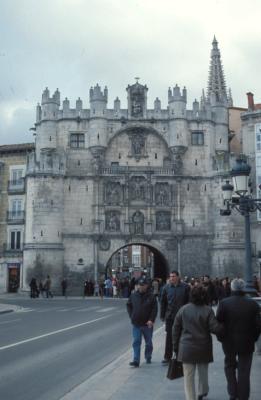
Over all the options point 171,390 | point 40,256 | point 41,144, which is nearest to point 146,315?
point 171,390

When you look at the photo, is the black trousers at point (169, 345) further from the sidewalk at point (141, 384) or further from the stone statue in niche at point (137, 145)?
the stone statue in niche at point (137, 145)

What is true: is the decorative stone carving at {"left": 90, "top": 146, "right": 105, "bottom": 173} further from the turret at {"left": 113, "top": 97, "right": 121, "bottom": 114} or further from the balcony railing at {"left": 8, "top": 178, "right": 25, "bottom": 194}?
the balcony railing at {"left": 8, "top": 178, "right": 25, "bottom": 194}

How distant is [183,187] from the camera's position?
4959 cm

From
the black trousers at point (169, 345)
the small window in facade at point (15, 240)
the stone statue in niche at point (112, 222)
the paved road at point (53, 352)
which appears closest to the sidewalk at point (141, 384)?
the black trousers at point (169, 345)

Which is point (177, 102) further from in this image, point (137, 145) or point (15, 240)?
point (15, 240)

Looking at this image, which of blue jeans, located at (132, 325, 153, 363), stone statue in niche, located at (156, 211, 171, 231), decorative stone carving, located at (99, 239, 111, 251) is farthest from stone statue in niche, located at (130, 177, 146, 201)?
blue jeans, located at (132, 325, 153, 363)

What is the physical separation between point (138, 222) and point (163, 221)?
7.15 feet

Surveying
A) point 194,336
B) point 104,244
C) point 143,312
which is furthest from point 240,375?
point 104,244

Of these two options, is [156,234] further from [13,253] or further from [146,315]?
[146,315]

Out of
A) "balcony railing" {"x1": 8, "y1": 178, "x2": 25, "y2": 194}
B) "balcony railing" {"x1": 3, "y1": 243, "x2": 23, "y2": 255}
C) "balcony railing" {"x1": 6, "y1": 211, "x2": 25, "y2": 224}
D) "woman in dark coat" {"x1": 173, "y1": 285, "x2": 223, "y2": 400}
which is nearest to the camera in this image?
"woman in dark coat" {"x1": 173, "y1": 285, "x2": 223, "y2": 400}

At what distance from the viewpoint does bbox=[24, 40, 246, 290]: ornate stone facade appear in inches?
1881

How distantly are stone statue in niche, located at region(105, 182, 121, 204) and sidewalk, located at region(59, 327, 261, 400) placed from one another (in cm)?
3780

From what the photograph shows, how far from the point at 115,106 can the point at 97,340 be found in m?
37.0

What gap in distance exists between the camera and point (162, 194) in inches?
1951
